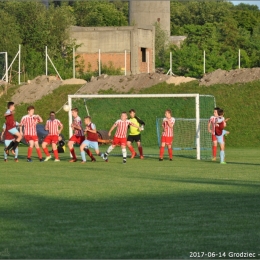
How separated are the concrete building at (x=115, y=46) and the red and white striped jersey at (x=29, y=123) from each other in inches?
1459

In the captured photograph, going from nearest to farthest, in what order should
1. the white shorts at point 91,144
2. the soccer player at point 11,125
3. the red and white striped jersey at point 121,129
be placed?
1. the white shorts at point 91,144
2. the red and white striped jersey at point 121,129
3. the soccer player at point 11,125

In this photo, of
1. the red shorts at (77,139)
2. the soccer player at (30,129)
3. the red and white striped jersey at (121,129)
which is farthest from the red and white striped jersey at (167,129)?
the soccer player at (30,129)

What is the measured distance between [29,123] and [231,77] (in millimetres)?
20546

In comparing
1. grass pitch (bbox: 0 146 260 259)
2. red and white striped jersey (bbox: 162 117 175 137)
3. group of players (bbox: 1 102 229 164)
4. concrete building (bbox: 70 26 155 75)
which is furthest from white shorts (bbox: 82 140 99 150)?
concrete building (bbox: 70 26 155 75)

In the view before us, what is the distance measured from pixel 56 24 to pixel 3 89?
1486 cm

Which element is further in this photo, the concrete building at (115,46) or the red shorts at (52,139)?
the concrete building at (115,46)

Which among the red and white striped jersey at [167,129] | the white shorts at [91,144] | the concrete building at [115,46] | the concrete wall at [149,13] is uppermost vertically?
the concrete wall at [149,13]

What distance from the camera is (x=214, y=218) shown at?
11055mm

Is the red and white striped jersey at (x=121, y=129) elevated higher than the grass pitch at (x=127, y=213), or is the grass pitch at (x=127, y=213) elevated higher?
the red and white striped jersey at (x=121, y=129)

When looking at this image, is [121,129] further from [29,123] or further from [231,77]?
[231,77]

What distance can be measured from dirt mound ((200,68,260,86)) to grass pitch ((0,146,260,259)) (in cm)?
2302

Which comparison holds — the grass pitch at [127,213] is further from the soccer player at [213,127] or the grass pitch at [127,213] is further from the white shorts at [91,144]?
the soccer player at [213,127]

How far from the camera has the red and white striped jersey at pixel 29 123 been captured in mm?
24594

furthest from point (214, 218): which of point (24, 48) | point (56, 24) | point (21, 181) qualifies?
point (56, 24)
